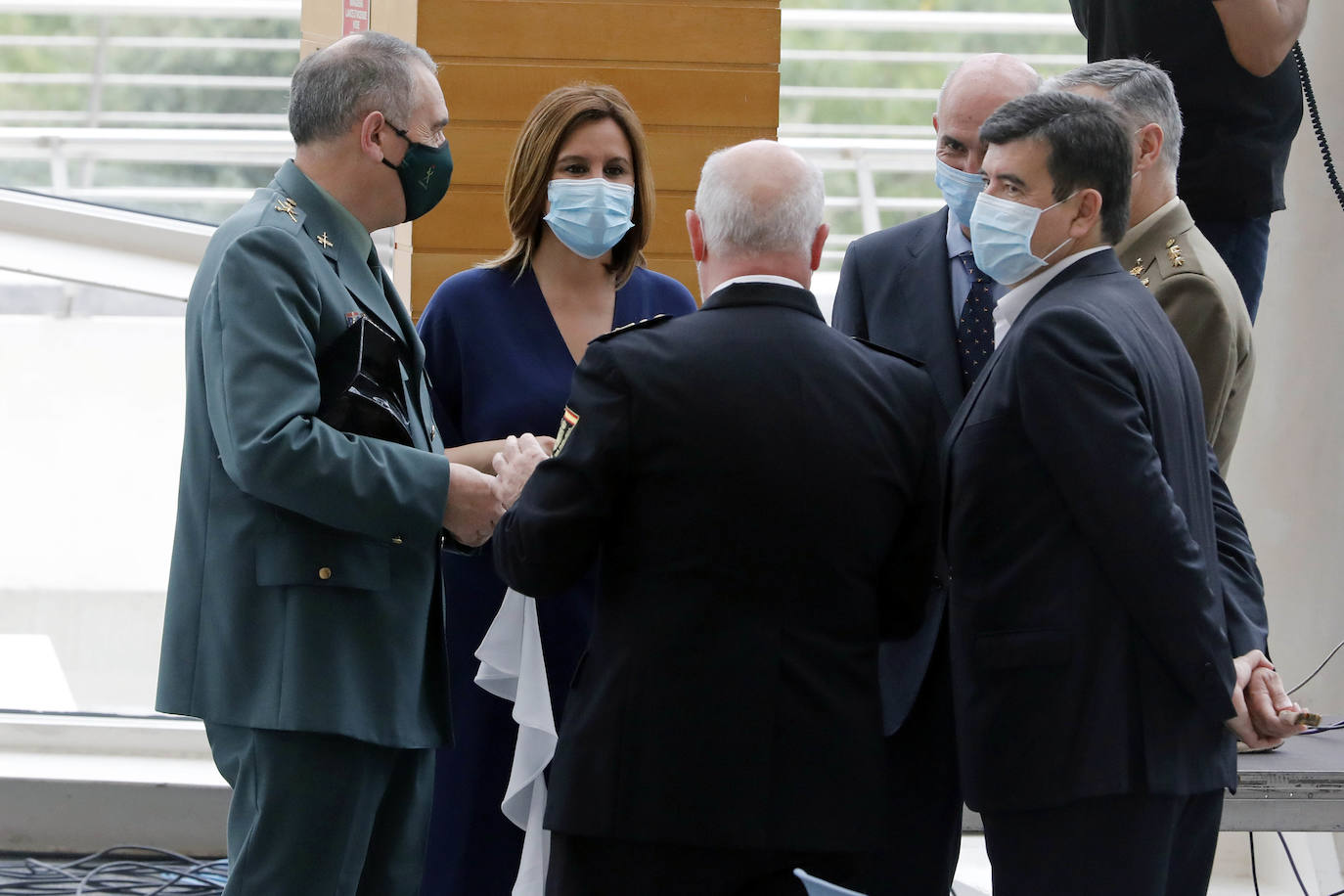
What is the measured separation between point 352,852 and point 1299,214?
3335mm

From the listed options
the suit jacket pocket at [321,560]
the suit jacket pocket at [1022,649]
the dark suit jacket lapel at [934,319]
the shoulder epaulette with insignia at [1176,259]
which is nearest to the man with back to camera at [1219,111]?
the shoulder epaulette with insignia at [1176,259]

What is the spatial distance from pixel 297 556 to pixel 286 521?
56 millimetres

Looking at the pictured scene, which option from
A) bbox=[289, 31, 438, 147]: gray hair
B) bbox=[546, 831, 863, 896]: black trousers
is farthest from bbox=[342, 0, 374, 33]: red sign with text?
bbox=[546, 831, 863, 896]: black trousers

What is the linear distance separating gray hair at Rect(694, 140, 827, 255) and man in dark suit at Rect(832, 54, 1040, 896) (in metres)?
0.37

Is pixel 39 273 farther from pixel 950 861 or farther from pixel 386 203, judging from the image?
pixel 950 861

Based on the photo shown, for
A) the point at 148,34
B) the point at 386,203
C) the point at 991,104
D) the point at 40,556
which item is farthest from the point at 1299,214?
the point at 148,34

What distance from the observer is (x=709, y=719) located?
1.90 metres

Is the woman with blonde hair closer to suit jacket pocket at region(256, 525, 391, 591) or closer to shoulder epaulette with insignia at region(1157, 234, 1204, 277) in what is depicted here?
suit jacket pocket at region(256, 525, 391, 591)

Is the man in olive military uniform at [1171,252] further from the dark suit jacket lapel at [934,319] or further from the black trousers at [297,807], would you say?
the black trousers at [297,807]

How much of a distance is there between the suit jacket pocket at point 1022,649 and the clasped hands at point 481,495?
2.45 feet

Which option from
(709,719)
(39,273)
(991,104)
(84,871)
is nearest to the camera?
(709,719)

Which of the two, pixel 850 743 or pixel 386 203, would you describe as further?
pixel 386 203

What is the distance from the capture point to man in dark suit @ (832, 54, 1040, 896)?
226cm

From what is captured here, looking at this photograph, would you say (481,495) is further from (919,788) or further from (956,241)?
(956,241)
